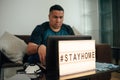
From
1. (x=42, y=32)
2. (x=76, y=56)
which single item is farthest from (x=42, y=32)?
(x=76, y=56)

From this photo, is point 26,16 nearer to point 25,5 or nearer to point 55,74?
point 25,5

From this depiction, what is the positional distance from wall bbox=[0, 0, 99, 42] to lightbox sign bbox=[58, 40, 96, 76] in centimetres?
223

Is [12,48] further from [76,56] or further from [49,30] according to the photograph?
[76,56]

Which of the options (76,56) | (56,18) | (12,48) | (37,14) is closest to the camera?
(76,56)

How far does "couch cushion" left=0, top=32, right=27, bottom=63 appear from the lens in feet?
7.62

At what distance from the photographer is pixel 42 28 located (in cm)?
173

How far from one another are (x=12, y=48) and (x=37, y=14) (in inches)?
35.8

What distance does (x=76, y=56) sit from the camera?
2.63 feet

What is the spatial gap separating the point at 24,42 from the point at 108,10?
71.5 inches

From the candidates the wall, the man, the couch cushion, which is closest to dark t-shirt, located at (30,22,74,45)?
the man

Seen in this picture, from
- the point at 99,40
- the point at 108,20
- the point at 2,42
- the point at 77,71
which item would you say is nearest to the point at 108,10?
the point at 108,20

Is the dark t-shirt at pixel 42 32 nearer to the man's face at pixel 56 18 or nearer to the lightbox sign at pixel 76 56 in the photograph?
the man's face at pixel 56 18

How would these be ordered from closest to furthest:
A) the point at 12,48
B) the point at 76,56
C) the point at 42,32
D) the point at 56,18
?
the point at 76,56, the point at 56,18, the point at 42,32, the point at 12,48

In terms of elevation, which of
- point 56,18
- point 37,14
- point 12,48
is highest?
point 37,14
